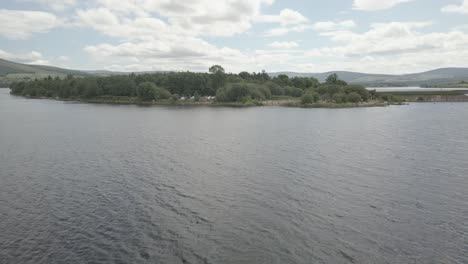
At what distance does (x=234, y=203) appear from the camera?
85.4 feet

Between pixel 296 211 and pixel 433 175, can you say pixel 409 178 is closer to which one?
pixel 433 175

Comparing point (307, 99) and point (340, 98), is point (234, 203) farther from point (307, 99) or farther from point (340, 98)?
point (340, 98)

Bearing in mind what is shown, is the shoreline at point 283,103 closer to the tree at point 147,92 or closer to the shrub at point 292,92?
the tree at point 147,92

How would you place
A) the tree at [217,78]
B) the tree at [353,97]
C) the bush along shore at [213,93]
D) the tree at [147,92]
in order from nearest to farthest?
the tree at [353,97], the bush along shore at [213,93], the tree at [147,92], the tree at [217,78]

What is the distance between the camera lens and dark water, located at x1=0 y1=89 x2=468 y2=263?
19000 millimetres

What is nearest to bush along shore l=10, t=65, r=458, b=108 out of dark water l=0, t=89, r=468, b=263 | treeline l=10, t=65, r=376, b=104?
treeline l=10, t=65, r=376, b=104

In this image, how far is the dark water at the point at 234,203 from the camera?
19000mm

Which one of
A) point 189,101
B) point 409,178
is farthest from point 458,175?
point 189,101

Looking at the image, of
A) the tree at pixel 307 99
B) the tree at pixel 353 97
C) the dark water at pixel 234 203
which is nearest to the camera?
the dark water at pixel 234 203

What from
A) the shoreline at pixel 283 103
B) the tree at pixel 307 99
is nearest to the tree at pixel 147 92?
the shoreline at pixel 283 103

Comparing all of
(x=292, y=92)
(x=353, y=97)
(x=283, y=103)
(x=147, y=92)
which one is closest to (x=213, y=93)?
(x=147, y=92)

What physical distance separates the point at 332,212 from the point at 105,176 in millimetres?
22356

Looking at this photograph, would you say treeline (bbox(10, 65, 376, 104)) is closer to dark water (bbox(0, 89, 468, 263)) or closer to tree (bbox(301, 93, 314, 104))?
tree (bbox(301, 93, 314, 104))

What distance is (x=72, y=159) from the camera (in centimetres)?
4122
